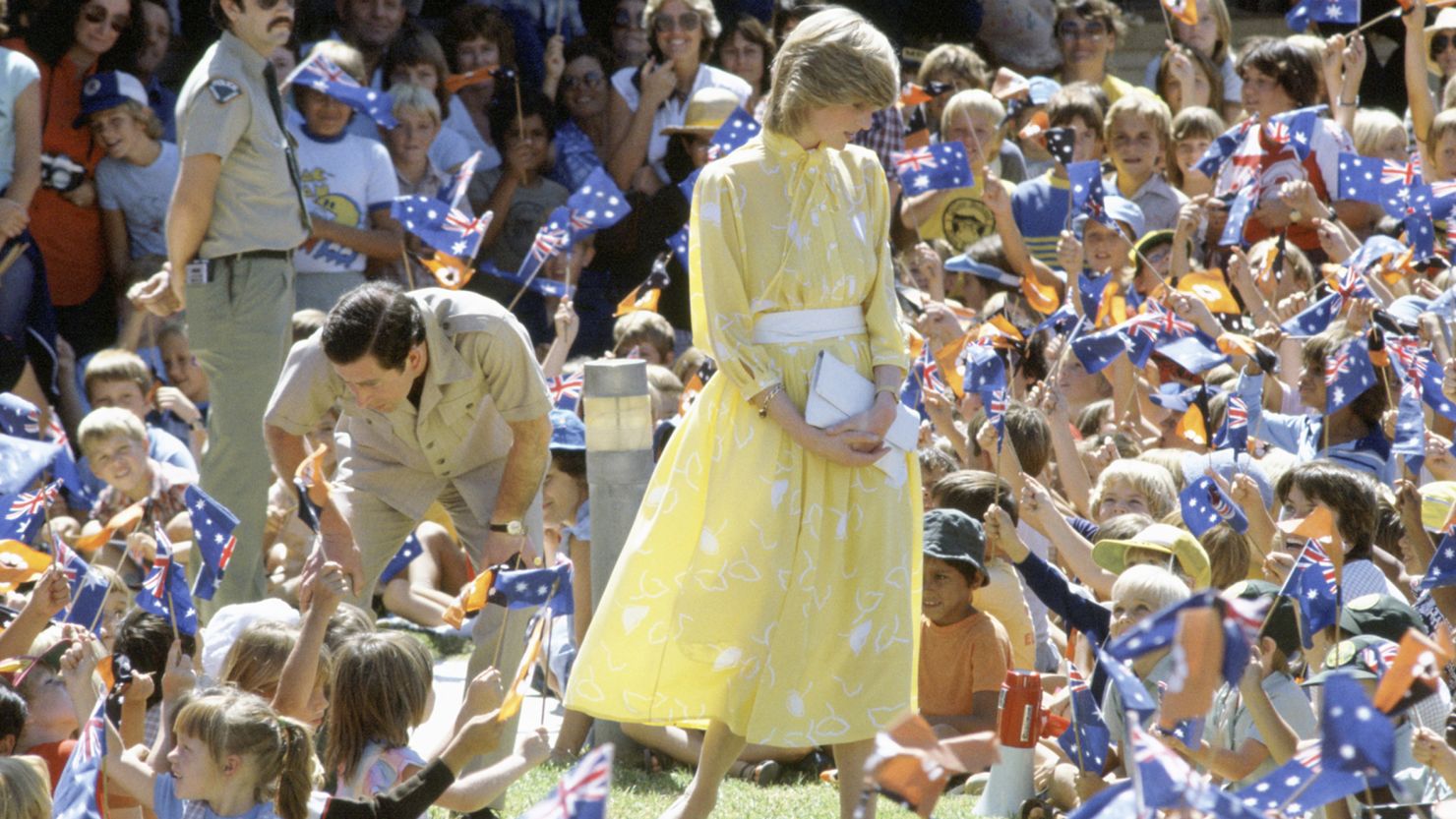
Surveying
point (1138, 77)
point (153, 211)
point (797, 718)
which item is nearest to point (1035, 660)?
point (797, 718)

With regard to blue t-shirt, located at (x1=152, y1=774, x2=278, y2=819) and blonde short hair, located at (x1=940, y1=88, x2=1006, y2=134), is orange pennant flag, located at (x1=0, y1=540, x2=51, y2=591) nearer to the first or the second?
blue t-shirt, located at (x1=152, y1=774, x2=278, y2=819)

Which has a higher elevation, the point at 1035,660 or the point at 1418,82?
the point at 1418,82

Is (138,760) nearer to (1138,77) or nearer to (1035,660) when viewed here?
(1035,660)

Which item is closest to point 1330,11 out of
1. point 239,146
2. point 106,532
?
point 239,146

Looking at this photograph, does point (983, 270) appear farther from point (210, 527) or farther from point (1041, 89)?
point (210, 527)

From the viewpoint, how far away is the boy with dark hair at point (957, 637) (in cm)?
555

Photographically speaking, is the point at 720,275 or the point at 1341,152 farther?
the point at 1341,152

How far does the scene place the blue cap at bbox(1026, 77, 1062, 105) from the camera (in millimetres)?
10109

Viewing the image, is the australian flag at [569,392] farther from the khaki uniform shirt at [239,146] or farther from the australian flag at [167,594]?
the australian flag at [167,594]

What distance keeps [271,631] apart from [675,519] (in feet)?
3.60

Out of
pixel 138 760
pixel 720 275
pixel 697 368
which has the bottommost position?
pixel 697 368

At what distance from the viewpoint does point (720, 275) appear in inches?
184

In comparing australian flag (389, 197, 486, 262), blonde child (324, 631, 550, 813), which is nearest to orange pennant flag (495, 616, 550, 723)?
blonde child (324, 631, 550, 813)

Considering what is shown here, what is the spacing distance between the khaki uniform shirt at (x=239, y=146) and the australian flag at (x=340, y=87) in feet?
5.63
